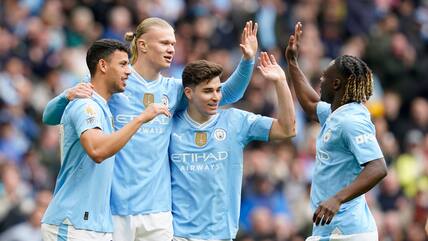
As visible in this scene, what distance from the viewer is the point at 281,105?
11008 mm

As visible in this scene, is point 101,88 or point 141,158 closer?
point 101,88

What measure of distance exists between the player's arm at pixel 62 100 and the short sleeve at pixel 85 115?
8 cm

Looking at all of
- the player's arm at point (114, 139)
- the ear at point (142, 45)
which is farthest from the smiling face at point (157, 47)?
the player's arm at point (114, 139)

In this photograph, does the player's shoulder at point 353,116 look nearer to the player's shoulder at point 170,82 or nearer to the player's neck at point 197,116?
the player's neck at point 197,116

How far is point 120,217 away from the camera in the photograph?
10.9 metres

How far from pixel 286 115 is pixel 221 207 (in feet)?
3.15

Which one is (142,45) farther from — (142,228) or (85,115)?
(142,228)

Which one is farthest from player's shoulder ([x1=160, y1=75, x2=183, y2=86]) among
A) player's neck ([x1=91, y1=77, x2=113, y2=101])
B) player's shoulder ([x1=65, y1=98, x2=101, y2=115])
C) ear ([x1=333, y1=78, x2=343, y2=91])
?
ear ([x1=333, y1=78, x2=343, y2=91])

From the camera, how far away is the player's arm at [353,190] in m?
9.78

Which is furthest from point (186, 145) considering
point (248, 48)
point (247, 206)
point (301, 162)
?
point (301, 162)

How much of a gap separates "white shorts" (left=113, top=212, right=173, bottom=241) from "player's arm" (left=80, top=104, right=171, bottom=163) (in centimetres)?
99

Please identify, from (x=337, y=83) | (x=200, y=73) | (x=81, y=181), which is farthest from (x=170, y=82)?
(x=337, y=83)

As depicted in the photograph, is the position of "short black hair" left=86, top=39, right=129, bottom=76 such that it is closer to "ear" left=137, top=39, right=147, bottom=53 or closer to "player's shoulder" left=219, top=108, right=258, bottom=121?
"ear" left=137, top=39, right=147, bottom=53

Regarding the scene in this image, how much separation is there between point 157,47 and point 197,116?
0.69 metres
